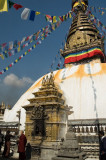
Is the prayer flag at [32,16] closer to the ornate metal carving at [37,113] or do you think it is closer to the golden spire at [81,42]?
the ornate metal carving at [37,113]

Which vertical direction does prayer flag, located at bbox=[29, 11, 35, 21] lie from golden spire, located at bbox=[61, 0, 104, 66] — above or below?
below

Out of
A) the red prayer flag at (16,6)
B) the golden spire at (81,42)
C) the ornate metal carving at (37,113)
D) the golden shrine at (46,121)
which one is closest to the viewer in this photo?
the golden shrine at (46,121)

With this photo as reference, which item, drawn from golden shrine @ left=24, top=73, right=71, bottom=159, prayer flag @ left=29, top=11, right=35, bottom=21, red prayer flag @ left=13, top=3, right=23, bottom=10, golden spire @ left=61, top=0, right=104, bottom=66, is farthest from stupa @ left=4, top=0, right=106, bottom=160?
golden spire @ left=61, top=0, right=104, bottom=66

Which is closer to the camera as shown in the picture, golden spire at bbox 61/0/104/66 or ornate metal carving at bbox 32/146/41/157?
ornate metal carving at bbox 32/146/41/157

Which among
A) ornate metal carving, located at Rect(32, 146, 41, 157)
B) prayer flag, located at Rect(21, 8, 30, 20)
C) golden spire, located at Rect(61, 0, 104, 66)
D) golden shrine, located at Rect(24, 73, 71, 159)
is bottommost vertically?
ornate metal carving, located at Rect(32, 146, 41, 157)

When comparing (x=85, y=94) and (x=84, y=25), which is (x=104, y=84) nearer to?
(x=85, y=94)

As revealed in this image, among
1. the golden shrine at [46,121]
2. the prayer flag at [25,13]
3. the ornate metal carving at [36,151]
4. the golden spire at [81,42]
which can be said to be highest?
the golden spire at [81,42]

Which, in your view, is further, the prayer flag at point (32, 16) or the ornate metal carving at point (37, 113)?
the prayer flag at point (32, 16)

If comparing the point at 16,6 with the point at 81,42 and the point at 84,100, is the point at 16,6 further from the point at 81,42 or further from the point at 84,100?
the point at 81,42

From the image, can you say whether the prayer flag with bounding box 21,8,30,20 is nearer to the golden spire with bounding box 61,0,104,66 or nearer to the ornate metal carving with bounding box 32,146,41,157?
the ornate metal carving with bounding box 32,146,41,157

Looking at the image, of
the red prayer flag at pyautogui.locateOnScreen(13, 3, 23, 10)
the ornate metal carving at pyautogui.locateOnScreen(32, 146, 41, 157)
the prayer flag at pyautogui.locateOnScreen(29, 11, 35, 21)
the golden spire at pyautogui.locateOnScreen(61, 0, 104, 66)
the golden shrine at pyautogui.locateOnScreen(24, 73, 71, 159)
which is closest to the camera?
the ornate metal carving at pyautogui.locateOnScreen(32, 146, 41, 157)

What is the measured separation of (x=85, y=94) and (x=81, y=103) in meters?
0.76

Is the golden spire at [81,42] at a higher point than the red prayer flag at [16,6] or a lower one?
higher

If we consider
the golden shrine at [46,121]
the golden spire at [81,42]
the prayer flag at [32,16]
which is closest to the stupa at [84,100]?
the golden shrine at [46,121]
